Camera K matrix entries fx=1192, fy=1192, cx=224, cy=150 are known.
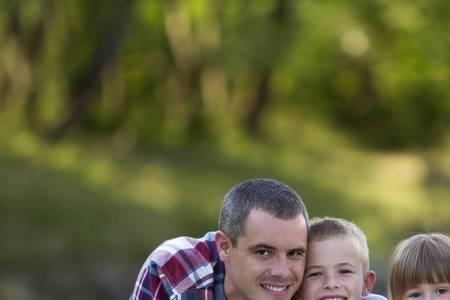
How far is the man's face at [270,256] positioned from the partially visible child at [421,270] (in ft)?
1.31

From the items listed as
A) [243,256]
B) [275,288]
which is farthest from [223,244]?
[275,288]

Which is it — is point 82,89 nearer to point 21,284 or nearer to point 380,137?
point 21,284

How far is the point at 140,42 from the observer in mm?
21031

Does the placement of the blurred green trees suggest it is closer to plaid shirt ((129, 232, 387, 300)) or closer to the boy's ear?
plaid shirt ((129, 232, 387, 300))

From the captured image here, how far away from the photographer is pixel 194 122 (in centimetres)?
2180

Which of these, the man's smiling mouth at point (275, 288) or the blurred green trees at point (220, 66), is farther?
the blurred green trees at point (220, 66)

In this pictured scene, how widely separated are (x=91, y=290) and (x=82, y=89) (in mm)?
4261

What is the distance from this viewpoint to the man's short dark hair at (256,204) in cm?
392

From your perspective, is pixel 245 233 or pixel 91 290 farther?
pixel 91 290

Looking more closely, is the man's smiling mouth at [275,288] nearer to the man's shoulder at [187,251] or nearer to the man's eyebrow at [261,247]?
the man's eyebrow at [261,247]

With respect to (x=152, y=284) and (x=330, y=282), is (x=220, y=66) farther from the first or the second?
(x=330, y=282)

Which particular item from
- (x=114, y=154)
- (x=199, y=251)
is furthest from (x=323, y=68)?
(x=199, y=251)

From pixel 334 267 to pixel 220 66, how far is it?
18.0m

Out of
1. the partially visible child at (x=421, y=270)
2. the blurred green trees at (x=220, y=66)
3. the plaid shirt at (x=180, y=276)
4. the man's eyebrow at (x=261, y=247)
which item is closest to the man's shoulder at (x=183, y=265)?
the plaid shirt at (x=180, y=276)
